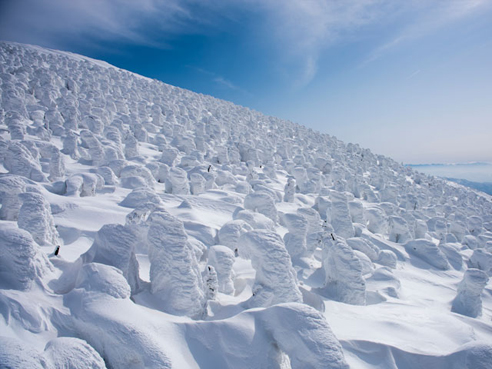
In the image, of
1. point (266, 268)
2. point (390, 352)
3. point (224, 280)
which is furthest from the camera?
point (224, 280)

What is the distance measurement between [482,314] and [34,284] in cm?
636

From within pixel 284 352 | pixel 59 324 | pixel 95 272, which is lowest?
pixel 284 352

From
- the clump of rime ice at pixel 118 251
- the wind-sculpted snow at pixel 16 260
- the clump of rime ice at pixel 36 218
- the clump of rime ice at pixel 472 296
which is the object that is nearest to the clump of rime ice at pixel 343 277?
the clump of rime ice at pixel 472 296

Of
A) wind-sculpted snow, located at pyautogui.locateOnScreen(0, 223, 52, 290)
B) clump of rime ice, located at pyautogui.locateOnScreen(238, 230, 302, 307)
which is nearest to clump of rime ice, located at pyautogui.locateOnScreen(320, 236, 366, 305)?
clump of rime ice, located at pyautogui.locateOnScreen(238, 230, 302, 307)

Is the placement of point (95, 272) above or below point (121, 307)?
above

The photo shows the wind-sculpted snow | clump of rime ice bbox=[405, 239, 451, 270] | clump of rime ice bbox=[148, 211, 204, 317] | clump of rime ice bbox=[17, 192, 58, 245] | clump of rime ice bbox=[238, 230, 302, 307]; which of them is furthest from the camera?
clump of rime ice bbox=[405, 239, 451, 270]

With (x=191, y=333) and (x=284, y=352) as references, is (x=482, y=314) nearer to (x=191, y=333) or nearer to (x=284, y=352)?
(x=284, y=352)

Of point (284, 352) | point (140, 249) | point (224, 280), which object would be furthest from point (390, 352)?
point (140, 249)

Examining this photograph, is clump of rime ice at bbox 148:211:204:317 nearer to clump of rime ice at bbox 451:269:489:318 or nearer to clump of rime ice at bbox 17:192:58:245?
clump of rime ice at bbox 17:192:58:245

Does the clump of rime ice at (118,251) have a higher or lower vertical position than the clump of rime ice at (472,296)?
higher

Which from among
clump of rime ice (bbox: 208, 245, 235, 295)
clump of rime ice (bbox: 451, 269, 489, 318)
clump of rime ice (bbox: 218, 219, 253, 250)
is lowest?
clump of rime ice (bbox: 451, 269, 489, 318)

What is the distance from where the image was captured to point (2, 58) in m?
14.8

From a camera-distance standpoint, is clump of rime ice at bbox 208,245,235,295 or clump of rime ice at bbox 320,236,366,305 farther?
clump of rime ice at bbox 320,236,366,305

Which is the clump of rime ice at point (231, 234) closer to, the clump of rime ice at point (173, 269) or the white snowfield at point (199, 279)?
the white snowfield at point (199, 279)
